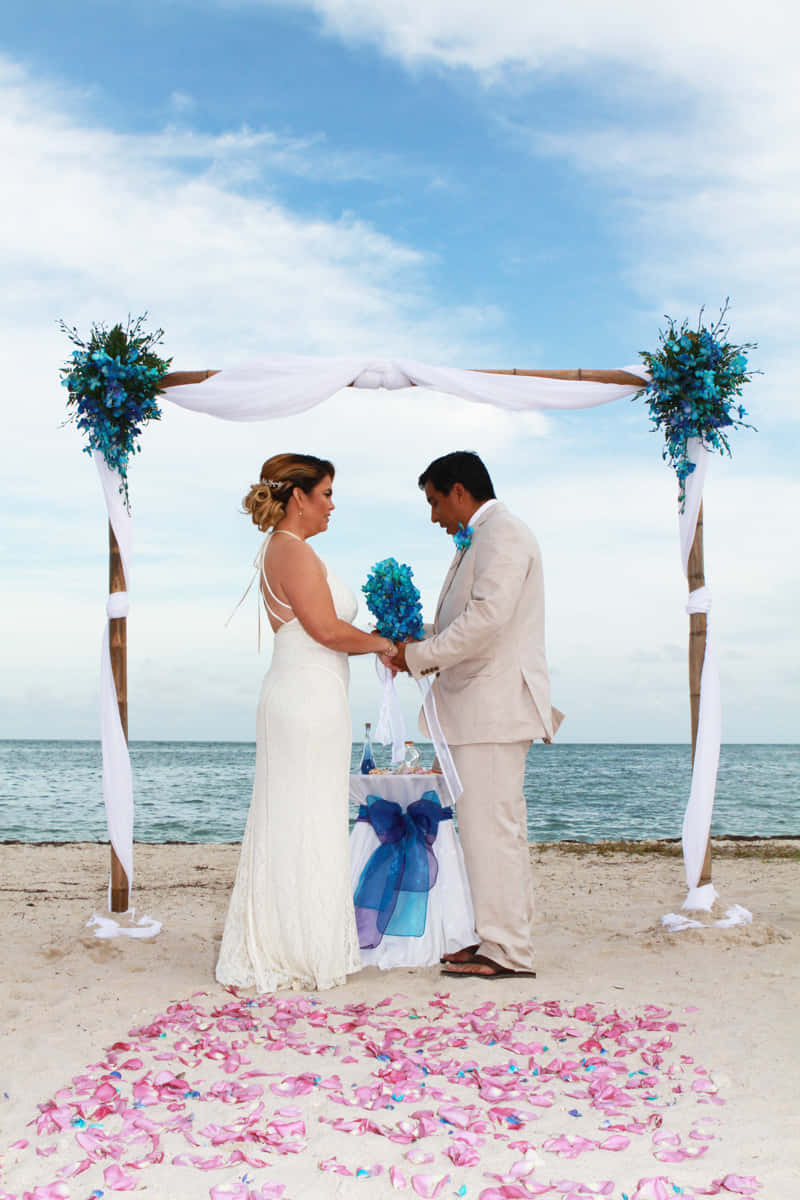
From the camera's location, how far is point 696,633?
5938 mm

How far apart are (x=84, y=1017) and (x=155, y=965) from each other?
0.99m

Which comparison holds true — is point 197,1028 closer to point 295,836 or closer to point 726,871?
point 295,836

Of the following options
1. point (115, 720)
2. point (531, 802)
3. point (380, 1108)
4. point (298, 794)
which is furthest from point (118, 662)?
point (531, 802)

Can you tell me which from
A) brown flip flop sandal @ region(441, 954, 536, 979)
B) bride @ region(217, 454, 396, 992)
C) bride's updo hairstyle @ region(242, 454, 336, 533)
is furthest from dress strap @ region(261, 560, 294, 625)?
brown flip flop sandal @ region(441, 954, 536, 979)

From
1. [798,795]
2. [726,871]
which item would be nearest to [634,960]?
[726,871]

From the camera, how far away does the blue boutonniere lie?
189 inches

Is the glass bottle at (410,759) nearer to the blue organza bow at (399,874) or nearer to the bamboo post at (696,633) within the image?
the blue organza bow at (399,874)

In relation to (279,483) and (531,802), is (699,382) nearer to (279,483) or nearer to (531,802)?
(279,483)

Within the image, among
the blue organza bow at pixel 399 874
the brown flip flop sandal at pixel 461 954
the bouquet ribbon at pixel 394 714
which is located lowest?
the brown flip flop sandal at pixel 461 954

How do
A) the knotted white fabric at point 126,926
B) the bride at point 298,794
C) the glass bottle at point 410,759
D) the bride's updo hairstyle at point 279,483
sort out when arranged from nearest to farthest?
the bride at point 298,794 → the bride's updo hairstyle at point 279,483 → the glass bottle at point 410,759 → the knotted white fabric at point 126,926

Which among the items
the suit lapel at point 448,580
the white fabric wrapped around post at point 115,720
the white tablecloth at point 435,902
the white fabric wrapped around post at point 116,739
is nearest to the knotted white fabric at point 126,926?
Answer: the white fabric wrapped around post at point 116,739

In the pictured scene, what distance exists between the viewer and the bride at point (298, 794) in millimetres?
4523

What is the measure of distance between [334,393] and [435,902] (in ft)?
9.78

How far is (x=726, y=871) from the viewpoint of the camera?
883 centimetres
